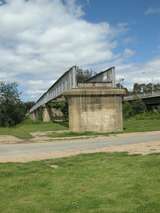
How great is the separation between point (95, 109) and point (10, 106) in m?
19.1

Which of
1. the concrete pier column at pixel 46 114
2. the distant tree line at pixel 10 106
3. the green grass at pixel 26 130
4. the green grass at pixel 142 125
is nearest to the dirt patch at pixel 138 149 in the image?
the green grass at pixel 26 130

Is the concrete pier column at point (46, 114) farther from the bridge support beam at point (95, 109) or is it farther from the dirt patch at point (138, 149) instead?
the dirt patch at point (138, 149)

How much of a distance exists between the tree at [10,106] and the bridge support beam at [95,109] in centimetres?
1815

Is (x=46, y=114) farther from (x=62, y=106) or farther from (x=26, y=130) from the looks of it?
(x=26, y=130)

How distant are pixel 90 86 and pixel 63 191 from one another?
20998 mm

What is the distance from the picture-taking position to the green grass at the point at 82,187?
6039 mm

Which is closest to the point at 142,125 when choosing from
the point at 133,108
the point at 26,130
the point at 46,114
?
the point at 26,130

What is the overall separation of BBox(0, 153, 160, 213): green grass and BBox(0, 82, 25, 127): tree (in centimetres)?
3307

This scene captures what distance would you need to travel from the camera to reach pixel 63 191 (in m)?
7.15

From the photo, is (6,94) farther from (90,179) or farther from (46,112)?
(90,179)

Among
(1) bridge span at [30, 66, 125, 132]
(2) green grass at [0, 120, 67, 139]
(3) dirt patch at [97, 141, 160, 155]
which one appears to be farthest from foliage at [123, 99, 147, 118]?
(3) dirt patch at [97, 141, 160, 155]

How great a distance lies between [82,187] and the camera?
24.4 ft

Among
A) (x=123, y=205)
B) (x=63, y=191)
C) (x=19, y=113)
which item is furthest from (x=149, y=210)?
(x=19, y=113)

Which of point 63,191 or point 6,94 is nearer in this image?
point 63,191
